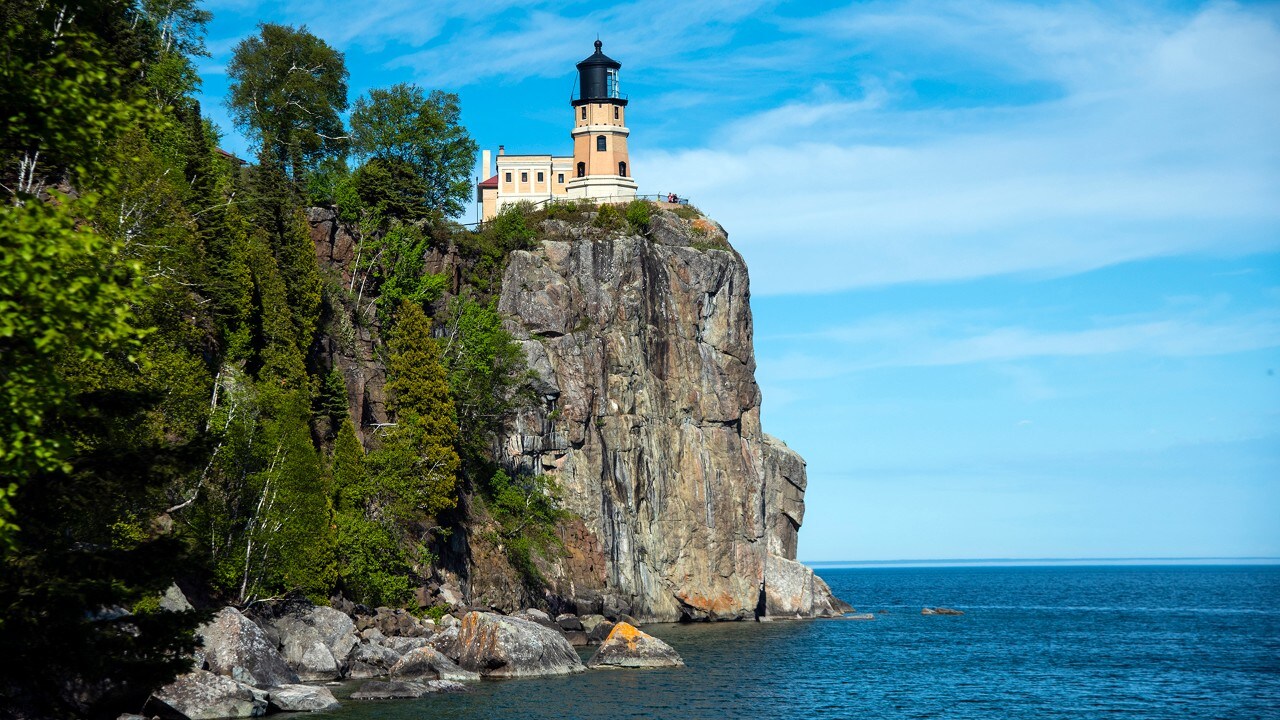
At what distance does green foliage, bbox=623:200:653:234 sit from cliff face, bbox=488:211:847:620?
1067 millimetres

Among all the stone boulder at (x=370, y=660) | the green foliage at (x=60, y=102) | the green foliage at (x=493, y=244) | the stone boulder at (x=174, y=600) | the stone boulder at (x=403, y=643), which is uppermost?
the green foliage at (x=493, y=244)

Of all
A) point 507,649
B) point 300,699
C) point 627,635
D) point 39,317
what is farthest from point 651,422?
point 39,317

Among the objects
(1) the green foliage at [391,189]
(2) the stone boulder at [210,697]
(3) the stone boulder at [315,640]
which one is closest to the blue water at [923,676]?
(2) the stone boulder at [210,697]

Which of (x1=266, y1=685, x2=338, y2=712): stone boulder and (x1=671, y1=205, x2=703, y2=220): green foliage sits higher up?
(x1=671, y1=205, x2=703, y2=220): green foliage

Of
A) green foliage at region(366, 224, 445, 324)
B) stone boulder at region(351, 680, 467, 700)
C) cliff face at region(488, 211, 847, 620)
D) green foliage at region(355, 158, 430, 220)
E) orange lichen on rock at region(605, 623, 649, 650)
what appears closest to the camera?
stone boulder at region(351, 680, 467, 700)

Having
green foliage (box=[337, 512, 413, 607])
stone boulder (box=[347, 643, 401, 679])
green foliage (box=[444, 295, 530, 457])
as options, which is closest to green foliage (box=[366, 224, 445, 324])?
green foliage (box=[444, 295, 530, 457])

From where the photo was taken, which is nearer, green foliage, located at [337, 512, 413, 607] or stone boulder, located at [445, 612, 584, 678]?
stone boulder, located at [445, 612, 584, 678]

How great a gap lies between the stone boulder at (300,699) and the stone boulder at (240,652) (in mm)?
910

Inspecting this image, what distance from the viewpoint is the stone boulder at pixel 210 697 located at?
36.2 m

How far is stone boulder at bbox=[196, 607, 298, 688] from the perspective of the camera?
133 feet

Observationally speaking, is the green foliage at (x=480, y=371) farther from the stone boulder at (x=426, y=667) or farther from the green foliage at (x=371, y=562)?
the stone boulder at (x=426, y=667)

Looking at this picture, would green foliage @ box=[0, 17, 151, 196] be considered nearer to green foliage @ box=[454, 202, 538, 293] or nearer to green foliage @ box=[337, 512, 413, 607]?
green foliage @ box=[337, 512, 413, 607]

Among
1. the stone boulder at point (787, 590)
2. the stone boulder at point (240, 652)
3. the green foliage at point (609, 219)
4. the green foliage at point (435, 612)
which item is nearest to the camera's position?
the stone boulder at point (240, 652)

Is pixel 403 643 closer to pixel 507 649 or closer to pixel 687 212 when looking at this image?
pixel 507 649
